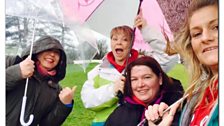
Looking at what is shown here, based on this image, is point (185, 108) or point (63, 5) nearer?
point (185, 108)

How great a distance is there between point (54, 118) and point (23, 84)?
0.22 meters

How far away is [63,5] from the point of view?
2.27 m

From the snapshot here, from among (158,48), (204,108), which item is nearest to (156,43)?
(158,48)

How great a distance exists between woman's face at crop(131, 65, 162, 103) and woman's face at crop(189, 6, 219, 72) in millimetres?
230

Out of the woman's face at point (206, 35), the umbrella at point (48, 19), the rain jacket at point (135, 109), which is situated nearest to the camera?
the woman's face at point (206, 35)

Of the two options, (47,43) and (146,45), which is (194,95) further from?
(47,43)

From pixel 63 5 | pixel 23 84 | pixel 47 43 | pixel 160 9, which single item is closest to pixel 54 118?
pixel 23 84

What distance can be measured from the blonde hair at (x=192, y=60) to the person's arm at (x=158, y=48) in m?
0.06

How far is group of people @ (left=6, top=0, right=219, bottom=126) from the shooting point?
2.04 m

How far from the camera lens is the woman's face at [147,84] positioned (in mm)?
2158

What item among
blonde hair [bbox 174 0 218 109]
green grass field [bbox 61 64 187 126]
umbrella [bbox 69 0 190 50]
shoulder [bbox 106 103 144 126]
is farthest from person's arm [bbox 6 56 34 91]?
blonde hair [bbox 174 0 218 109]

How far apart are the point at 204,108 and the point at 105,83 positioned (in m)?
0.48

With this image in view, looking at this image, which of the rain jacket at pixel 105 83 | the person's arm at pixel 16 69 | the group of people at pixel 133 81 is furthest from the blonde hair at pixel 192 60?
the person's arm at pixel 16 69

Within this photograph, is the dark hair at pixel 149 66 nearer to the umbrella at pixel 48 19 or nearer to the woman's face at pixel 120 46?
the woman's face at pixel 120 46
